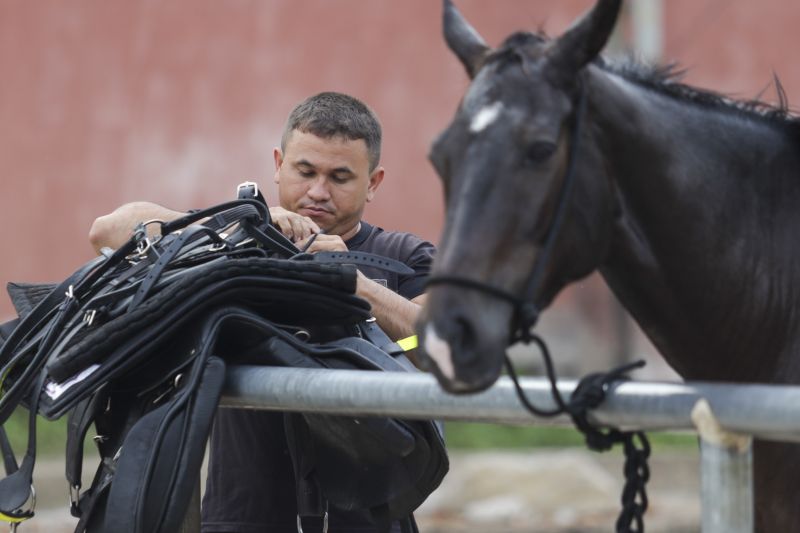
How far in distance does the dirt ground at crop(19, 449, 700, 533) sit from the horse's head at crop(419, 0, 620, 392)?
18.3ft

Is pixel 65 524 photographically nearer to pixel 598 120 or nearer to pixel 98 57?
pixel 98 57

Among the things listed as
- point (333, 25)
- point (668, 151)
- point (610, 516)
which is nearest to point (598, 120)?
point (668, 151)

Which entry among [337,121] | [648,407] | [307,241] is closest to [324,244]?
[307,241]

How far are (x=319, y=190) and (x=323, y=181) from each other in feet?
0.11

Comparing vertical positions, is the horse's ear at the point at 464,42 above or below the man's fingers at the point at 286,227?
above

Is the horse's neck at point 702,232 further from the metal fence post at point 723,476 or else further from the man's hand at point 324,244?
the man's hand at point 324,244

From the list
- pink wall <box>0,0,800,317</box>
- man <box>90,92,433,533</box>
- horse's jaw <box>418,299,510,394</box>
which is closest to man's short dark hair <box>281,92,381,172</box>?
man <box>90,92,433,533</box>

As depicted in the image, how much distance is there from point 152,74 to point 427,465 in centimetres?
769

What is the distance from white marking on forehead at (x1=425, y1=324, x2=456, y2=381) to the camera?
6.91 ft

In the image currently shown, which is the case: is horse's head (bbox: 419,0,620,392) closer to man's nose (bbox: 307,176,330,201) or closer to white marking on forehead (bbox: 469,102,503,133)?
white marking on forehead (bbox: 469,102,503,133)

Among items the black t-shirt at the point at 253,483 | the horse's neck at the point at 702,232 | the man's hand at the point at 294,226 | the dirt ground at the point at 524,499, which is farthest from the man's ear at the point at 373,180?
the dirt ground at the point at 524,499

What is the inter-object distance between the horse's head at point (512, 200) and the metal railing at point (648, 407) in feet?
0.59

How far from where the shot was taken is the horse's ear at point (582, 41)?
7.42 ft

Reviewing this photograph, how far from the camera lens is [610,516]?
26.6ft
